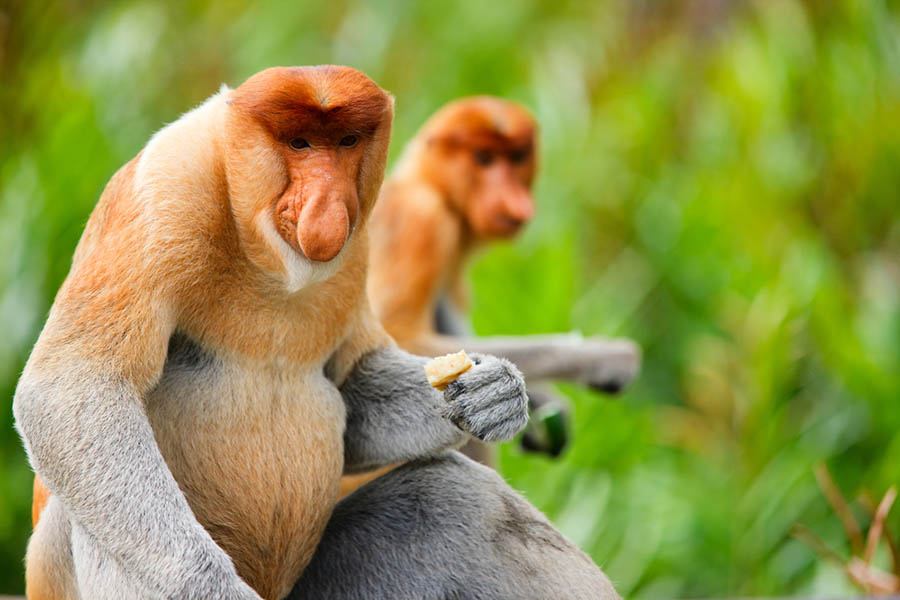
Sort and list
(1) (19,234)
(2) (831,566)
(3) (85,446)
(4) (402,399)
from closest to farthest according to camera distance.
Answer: (3) (85,446) < (4) (402,399) < (1) (19,234) < (2) (831,566)

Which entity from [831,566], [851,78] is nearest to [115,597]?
[831,566]

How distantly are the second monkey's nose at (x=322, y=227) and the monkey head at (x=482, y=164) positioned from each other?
226 cm

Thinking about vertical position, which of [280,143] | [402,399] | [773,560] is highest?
[280,143]

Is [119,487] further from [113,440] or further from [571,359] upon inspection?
[571,359]

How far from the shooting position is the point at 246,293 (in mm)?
1789

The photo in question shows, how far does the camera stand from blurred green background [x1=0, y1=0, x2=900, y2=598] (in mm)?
4500

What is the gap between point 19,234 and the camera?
13.5ft

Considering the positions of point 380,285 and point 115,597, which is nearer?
point 115,597

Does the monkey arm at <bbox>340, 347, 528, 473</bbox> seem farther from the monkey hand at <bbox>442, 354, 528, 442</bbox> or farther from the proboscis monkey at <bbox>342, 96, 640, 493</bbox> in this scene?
the proboscis monkey at <bbox>342, 96, 640, 493</bbox>

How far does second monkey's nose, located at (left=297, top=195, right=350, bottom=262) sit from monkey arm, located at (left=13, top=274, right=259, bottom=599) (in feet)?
0.88

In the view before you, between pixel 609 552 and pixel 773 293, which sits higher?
pixel 773 293

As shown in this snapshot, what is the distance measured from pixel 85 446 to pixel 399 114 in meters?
5.77

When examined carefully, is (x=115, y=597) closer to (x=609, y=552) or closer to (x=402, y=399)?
(x=402, y=399)

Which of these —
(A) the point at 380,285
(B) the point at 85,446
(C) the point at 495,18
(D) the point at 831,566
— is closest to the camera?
(B) the point at 85,446
